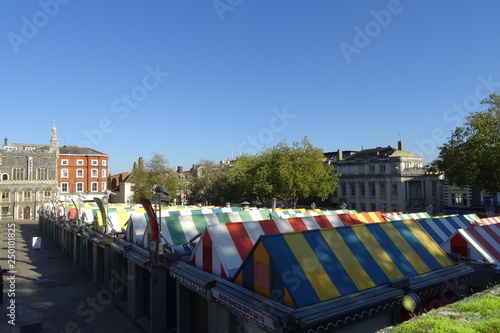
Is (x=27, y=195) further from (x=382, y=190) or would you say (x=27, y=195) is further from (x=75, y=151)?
(x=382, y=190)

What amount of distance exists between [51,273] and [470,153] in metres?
32.6

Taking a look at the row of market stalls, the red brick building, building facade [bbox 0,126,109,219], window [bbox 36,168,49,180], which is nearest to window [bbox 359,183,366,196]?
building facade [bbox 0,126,109,219]

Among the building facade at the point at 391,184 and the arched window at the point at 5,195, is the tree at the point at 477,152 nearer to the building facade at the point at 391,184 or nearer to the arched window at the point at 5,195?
the building facade at the point at 391,184

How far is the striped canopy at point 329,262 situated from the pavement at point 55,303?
8.69m

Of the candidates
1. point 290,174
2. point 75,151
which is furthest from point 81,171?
point 290,174

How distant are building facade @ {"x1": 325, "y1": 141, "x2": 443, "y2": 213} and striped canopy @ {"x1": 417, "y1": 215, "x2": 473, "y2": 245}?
38.3 metres

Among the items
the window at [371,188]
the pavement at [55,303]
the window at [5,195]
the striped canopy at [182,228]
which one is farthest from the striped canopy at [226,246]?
the window at [5,195]

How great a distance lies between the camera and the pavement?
1406cm

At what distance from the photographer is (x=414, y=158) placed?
58.4 metres

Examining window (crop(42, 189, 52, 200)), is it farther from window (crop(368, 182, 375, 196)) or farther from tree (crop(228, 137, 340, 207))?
window (crop(368, 182, 375, 196))

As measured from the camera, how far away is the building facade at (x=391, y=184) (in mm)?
55875

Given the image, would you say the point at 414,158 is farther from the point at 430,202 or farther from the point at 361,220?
the point at 361,220

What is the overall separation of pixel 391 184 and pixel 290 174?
20825 millimetres

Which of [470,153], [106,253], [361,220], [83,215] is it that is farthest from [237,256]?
[470,153]
